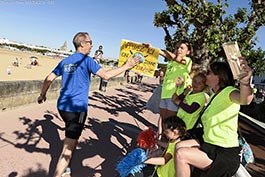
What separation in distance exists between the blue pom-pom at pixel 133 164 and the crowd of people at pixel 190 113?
296 mm

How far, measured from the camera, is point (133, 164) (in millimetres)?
3350

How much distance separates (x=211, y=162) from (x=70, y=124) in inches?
72.1

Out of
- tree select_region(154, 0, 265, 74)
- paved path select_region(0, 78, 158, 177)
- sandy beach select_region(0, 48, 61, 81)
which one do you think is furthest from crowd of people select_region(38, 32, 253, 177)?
sandy beach select_region(0, 48, 61, 81)

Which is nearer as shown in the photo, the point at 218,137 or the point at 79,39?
the point at 218,137

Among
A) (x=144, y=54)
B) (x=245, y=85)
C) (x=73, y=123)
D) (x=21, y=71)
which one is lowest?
(x=21, y=71)

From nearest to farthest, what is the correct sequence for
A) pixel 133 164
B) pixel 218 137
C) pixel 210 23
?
pixel 218 137 < pixel 133 164 < pixel 210 23

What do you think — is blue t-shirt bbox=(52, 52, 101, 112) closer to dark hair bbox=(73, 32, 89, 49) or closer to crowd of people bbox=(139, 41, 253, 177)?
dark hair bbox=(73, 32, 89, 49)

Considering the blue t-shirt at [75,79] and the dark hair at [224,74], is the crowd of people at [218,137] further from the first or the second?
the blue t-shirt at [75,79]

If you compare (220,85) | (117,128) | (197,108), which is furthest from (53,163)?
(117,128)

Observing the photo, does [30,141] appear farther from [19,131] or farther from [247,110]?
[247,110]

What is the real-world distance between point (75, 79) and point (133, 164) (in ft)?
4.24

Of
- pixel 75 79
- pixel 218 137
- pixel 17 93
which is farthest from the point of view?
pixel 17 93

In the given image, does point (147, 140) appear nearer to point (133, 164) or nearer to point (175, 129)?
point (133, 164)

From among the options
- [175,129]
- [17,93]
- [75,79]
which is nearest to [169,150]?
[175,129]
